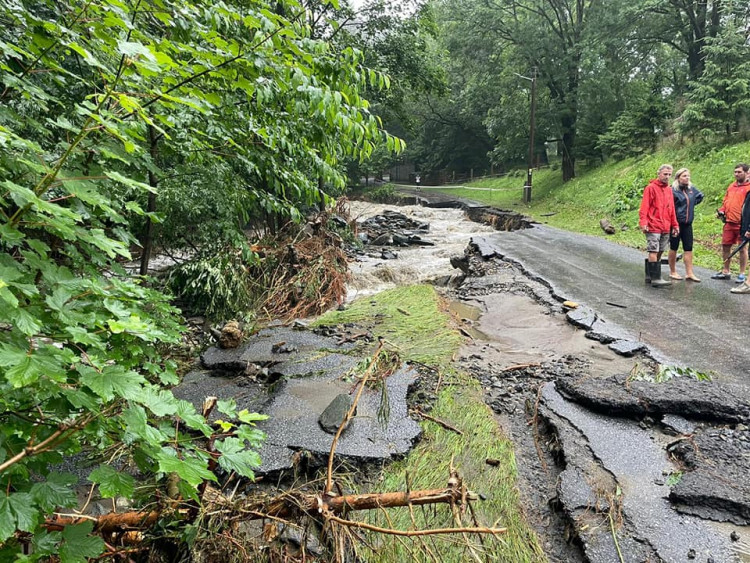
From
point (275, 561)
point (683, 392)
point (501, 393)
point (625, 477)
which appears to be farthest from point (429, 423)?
point (683, 392)

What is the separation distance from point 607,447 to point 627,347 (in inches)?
73.7

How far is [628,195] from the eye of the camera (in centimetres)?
1579

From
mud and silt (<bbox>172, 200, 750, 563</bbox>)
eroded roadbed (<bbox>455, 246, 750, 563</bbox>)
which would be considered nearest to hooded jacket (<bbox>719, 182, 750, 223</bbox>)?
mud and silt (<bbox>172, 200, 750, 563</bbox>)

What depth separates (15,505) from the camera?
1094 mm

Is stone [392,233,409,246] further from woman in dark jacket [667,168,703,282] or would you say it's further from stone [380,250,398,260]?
woman in dark jacket [667,168,703,282]

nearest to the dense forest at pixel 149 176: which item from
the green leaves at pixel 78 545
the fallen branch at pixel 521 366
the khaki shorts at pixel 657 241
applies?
the green leaves at pixel 78 545

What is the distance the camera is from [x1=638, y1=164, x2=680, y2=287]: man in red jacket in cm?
657

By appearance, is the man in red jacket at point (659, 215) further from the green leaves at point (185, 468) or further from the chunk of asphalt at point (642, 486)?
the green leaves at point (185, 468)

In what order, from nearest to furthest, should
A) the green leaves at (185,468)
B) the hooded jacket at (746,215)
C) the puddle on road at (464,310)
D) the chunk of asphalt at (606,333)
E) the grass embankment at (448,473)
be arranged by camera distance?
the green leaves at (185,468) → the grass embankment at (448,473) → the chunk of asphalt at (606,333) → the puddle on road at (464,310) → the hooded jacket at (746,215)

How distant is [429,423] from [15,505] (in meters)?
2.42

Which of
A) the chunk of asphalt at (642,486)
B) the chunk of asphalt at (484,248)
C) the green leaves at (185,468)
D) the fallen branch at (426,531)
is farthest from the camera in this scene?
the chunk of asphalt at (484,248)

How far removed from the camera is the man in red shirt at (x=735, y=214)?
6.53 metres

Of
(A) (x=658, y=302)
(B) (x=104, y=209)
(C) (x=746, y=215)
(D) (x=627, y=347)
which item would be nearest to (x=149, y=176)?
(B) (x=104, y=209)

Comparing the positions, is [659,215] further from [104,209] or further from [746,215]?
[104,209]
